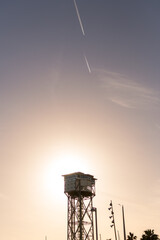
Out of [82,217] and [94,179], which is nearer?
[82,217]

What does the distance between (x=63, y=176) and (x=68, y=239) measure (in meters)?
19.5

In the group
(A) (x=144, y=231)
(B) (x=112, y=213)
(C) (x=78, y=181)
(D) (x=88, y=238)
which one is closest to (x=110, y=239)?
(D) (x=88, y=238)

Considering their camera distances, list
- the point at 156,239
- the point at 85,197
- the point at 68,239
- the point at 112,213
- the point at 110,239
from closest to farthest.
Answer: the point at 112,213
the point at 156,239
the point at 68,239
the point at 85,197
the point at 110,239

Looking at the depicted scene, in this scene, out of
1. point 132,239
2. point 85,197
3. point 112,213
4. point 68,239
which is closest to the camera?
point 112,213

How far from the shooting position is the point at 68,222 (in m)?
96.3

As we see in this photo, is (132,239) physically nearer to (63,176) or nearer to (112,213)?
(112,213)

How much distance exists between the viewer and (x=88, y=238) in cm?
9419

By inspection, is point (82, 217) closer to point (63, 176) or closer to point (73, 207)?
point (73, 207)

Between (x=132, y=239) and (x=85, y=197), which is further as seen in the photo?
(x=85, y=197)

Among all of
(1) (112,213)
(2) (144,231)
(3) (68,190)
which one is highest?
(3) (68,190)

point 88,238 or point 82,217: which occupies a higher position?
point 82,217

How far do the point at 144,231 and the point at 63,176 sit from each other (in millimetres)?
45830

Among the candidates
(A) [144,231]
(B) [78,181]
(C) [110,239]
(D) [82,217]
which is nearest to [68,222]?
(D) [82,217]

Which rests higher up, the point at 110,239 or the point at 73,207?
the point at 73,207
